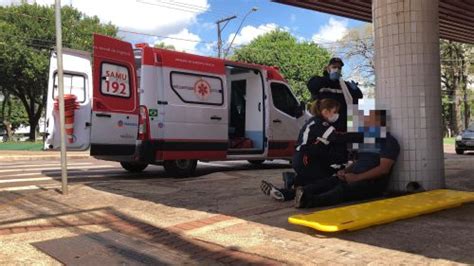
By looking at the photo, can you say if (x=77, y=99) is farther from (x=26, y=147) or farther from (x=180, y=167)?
(x=26, y=147)

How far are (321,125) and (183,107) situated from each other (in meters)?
4.22

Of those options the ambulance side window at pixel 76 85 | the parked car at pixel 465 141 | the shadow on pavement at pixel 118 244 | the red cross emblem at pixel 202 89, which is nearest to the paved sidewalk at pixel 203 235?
the shadow on pavement at pixel 118 244

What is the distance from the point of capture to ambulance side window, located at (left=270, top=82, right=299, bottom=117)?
1232 centimetres

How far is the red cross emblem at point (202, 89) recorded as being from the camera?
1071 cm

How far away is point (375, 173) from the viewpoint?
273 inches

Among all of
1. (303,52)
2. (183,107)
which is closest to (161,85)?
(183,107)

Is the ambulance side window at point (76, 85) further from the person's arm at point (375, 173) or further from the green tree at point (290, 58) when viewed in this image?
the green tree at point (290, 58)

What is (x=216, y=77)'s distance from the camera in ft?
36.5

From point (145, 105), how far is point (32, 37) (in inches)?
1391

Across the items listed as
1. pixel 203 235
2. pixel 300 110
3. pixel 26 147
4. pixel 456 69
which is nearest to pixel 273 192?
pixel 203 235

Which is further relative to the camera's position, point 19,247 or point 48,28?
point 48,28

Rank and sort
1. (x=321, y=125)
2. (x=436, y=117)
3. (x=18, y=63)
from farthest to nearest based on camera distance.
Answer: (x=18, y=63) < (x=436, y=117) < (x=321, y=125)

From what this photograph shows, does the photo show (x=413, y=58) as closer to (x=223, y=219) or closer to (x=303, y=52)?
(x=223, y=219)

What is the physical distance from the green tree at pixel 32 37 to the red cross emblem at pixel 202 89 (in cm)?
3154
